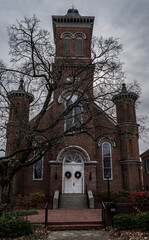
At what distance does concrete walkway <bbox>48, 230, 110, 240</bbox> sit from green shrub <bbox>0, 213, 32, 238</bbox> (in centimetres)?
116

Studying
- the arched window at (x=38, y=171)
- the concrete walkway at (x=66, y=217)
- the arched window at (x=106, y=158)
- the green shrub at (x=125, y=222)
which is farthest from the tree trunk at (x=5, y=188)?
the arched window at (x=106, y=158)

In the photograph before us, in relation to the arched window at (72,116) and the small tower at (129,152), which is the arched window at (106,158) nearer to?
the small tower at (129,152)

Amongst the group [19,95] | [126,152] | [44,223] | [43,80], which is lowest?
[44,223]

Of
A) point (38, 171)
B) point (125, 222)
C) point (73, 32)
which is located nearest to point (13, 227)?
point (125, 222)

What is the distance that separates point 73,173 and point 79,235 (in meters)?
10.4

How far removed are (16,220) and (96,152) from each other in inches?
545

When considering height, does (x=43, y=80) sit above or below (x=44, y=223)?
above

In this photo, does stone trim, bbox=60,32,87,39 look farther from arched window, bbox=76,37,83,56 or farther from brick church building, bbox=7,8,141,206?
brick church building, bbox=7,8,141,206

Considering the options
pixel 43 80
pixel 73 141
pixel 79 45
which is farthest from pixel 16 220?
pixel 79 45

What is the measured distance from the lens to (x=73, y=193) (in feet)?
64.2

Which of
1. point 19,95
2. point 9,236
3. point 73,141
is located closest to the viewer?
point 9,236

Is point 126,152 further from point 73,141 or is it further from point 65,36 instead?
point 65,36

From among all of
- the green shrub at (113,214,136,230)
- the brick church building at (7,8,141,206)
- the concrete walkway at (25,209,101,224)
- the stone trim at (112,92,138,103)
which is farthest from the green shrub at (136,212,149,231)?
the brick church building at (7,8,141,206)

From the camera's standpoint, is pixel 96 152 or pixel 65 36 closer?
pixel 96 152
